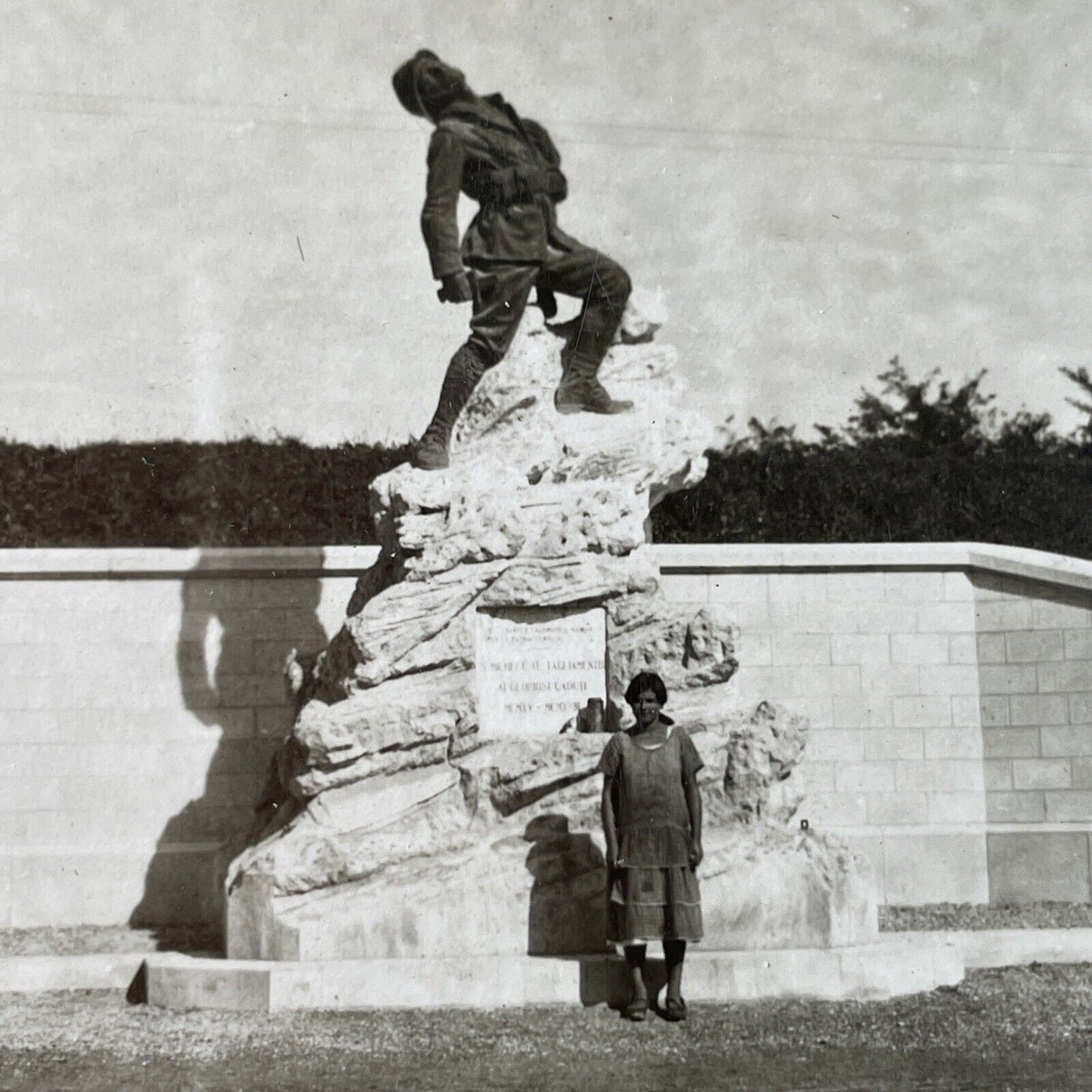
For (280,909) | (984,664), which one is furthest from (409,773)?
(984,664)

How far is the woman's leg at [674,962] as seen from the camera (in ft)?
22.5

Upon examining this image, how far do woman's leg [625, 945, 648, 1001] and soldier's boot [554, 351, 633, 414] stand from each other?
155 inches

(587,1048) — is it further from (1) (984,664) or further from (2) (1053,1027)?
(1) (984,664)

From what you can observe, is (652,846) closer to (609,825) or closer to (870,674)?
(609,825)

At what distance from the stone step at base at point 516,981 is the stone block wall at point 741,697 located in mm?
3909

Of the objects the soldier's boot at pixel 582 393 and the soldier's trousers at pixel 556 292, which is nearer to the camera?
the soldier's trousers at pixel 556 292

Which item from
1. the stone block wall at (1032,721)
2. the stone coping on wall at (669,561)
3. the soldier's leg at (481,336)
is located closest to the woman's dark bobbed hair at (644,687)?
the soldier's leg at (481,336)

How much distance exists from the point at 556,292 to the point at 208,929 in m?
Result: 5.01

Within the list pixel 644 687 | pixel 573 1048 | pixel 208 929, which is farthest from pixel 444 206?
pixel 573 1048

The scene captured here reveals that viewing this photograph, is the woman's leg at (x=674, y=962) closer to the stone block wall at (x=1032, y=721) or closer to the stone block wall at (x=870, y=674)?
the stone block wall at (x=870, y=674)

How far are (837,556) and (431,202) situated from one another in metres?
4.38

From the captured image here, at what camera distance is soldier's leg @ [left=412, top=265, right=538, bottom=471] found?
31.8 feet

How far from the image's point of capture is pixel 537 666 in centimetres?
884

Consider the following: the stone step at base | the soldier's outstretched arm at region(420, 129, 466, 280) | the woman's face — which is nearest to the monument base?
the stone step at base
